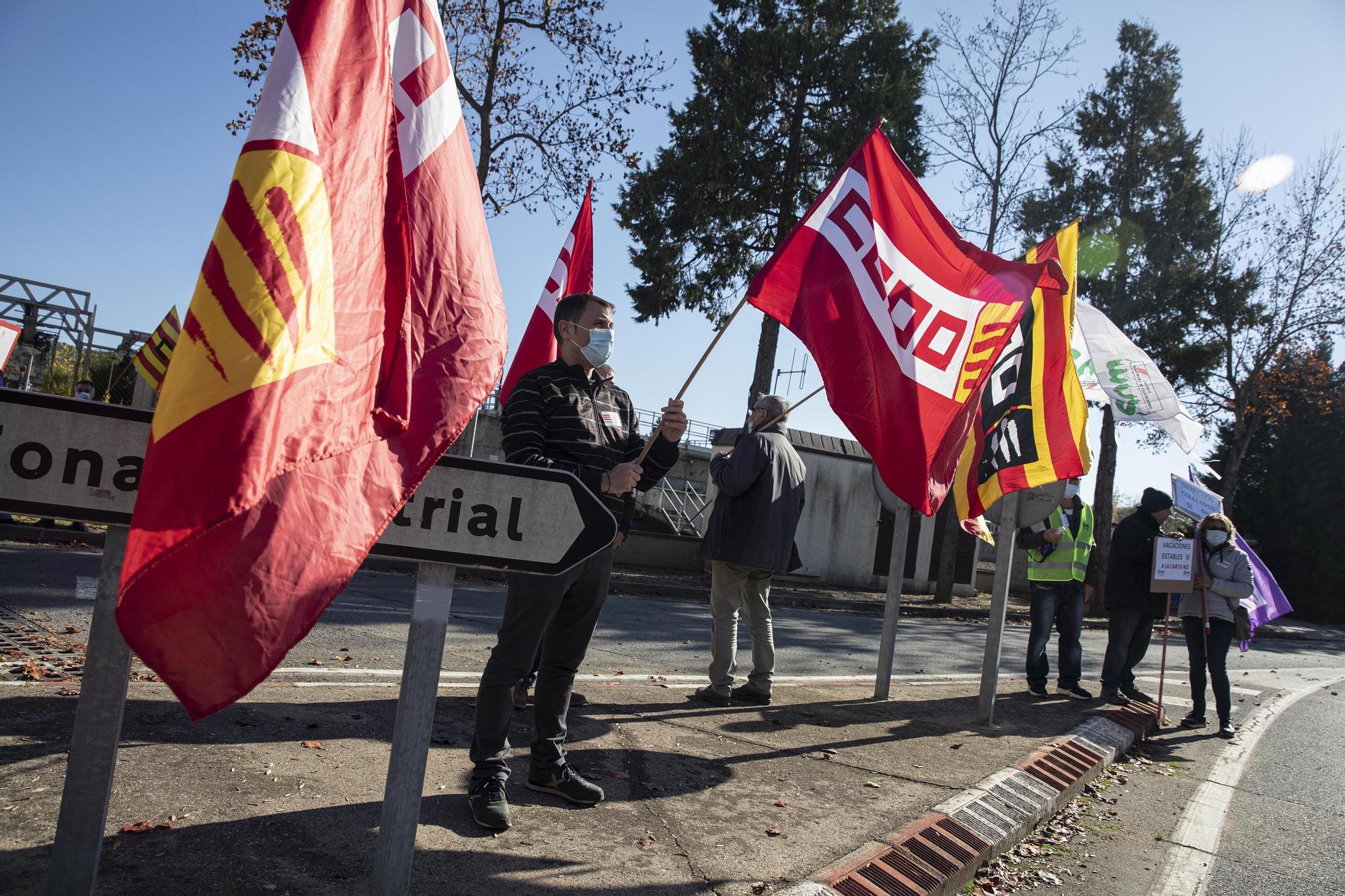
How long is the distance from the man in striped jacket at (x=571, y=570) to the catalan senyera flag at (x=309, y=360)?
1.34m

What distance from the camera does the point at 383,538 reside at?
217 centimetres

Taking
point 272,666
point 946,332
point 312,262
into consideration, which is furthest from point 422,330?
point 946,332

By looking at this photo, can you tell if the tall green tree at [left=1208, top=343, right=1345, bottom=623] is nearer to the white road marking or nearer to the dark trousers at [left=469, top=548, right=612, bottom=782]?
the white road marking

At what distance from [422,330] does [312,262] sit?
366 mm

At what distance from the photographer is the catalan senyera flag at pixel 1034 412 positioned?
6.21 m

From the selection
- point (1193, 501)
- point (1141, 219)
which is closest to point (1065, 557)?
point (1193, 501)

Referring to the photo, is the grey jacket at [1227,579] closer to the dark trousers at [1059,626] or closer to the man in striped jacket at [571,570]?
the dark trousers at [1059,626]

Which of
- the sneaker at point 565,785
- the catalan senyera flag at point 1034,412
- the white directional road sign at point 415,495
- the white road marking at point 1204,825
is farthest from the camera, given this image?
→ the catalan senyera flag at point 1034,412

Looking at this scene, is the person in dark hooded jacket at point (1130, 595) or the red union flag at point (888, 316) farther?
the person in dark hooded jacket at point (1130, 595)

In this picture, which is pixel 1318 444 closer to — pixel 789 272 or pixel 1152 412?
pixel 1152 412

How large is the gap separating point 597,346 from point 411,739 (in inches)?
80.3

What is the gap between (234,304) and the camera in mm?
1765

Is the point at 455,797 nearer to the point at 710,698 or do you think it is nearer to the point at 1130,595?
the point at 710,698

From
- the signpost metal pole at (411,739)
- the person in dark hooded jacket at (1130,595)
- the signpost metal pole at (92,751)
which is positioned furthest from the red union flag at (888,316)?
the person in dark hooded jacket at (1130,595)
